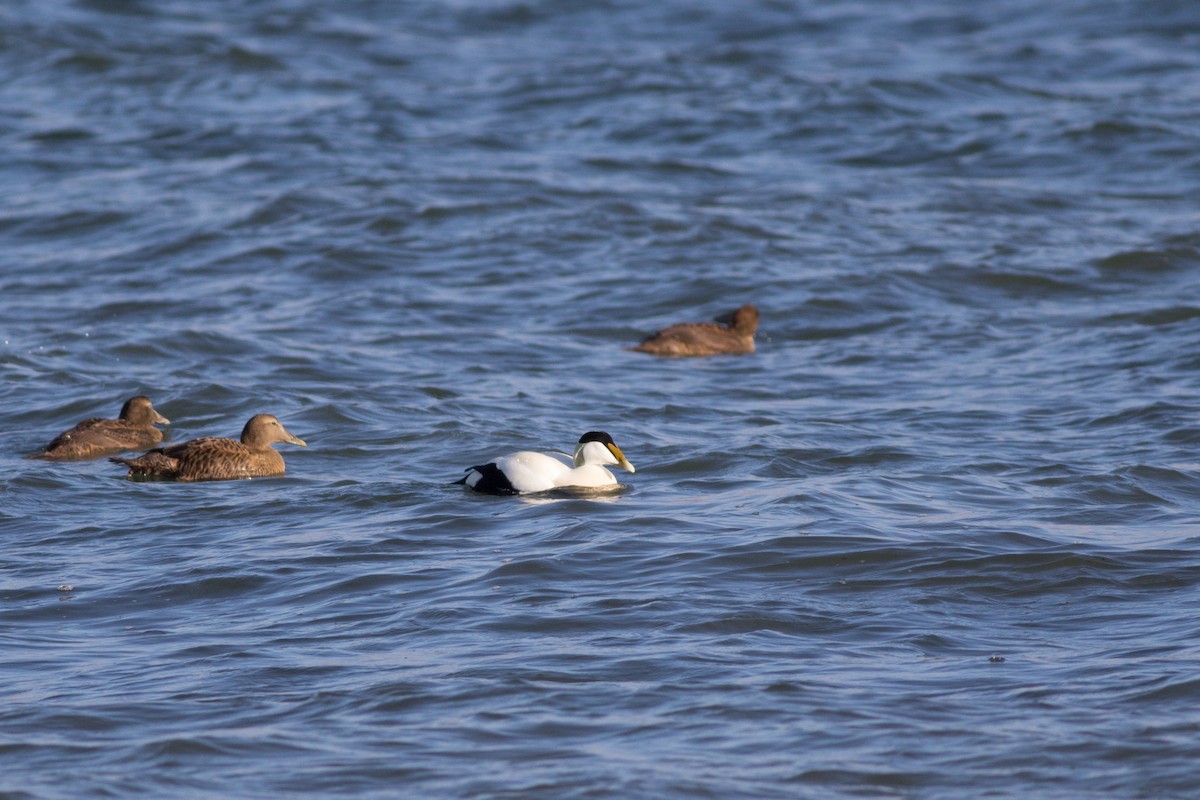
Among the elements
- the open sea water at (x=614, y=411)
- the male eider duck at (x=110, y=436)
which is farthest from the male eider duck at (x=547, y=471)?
the male eider duck at (x=110, y=436)

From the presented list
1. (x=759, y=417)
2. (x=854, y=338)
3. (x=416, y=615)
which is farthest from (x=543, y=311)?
(x=416, y=615)

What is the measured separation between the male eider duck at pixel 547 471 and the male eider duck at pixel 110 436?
254 centimetres

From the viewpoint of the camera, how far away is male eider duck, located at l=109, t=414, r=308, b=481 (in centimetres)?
1025

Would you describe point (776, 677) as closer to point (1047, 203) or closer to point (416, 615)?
point (416, 615)

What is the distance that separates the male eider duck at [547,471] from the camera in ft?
31.5

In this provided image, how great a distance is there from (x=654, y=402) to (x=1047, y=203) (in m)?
8.02

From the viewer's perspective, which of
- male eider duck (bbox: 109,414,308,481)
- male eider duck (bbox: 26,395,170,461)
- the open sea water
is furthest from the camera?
male eider duck (bbox: 26,395,170,461)

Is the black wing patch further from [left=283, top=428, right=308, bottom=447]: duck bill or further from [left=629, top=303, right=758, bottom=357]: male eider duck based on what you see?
[left=629, top=303, right=758, bottom=357]: male eider duck

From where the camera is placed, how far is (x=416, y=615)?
7324mm

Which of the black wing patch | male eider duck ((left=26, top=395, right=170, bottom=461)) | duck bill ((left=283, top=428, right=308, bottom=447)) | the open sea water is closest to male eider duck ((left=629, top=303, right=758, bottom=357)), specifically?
the open sea water

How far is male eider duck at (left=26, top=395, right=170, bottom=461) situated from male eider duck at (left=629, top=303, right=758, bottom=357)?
4.23m

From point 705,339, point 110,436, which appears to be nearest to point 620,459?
point 110,436

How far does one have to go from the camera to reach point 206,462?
1031cm

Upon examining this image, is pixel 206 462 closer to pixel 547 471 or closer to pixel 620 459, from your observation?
pixel 547 471
